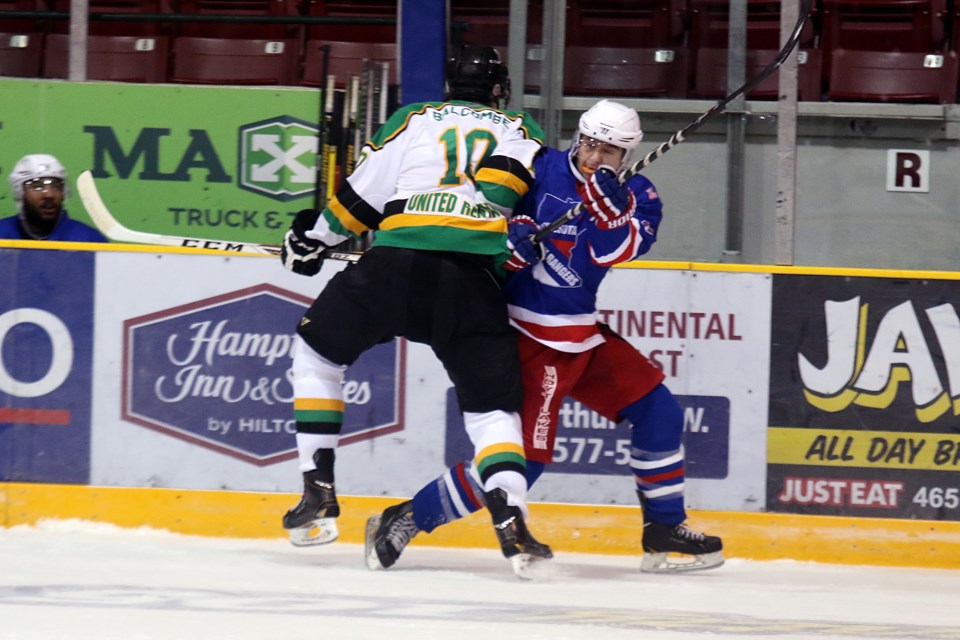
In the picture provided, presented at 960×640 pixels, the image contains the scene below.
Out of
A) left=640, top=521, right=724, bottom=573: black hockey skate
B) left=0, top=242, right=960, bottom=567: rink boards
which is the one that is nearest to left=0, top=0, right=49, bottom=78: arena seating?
left=0, top=242, right=960, bottom=567: rink boards

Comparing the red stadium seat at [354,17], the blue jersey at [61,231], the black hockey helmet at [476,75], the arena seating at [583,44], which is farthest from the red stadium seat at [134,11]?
the black hockey helmet at [476,75]

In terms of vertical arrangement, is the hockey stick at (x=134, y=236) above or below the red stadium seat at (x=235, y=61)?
below

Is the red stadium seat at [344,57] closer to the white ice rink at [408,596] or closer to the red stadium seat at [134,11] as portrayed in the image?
the red stadium seat at [134,11]

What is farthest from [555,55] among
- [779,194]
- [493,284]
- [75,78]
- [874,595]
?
[874,595]

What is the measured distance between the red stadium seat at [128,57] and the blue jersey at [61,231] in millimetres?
1951

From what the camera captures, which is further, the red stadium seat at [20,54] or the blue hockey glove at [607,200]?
the red stadium seat at [20,54]

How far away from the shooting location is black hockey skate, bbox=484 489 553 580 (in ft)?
10.7

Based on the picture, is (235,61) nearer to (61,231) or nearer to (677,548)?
(61,231)

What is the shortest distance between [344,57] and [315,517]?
3370mm

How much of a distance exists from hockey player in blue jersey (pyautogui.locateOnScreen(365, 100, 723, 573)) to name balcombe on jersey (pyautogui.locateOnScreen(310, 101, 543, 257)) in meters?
0.10

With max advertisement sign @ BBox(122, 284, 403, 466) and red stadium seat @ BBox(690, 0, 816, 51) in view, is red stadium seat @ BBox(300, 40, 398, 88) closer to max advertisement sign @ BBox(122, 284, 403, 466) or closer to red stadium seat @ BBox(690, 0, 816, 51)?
red stadium seat @ BBox(690, 0, 816, 51)

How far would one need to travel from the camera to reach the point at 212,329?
4.10 m

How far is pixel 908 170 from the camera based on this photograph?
215 inches

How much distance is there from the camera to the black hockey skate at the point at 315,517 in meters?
3.31
